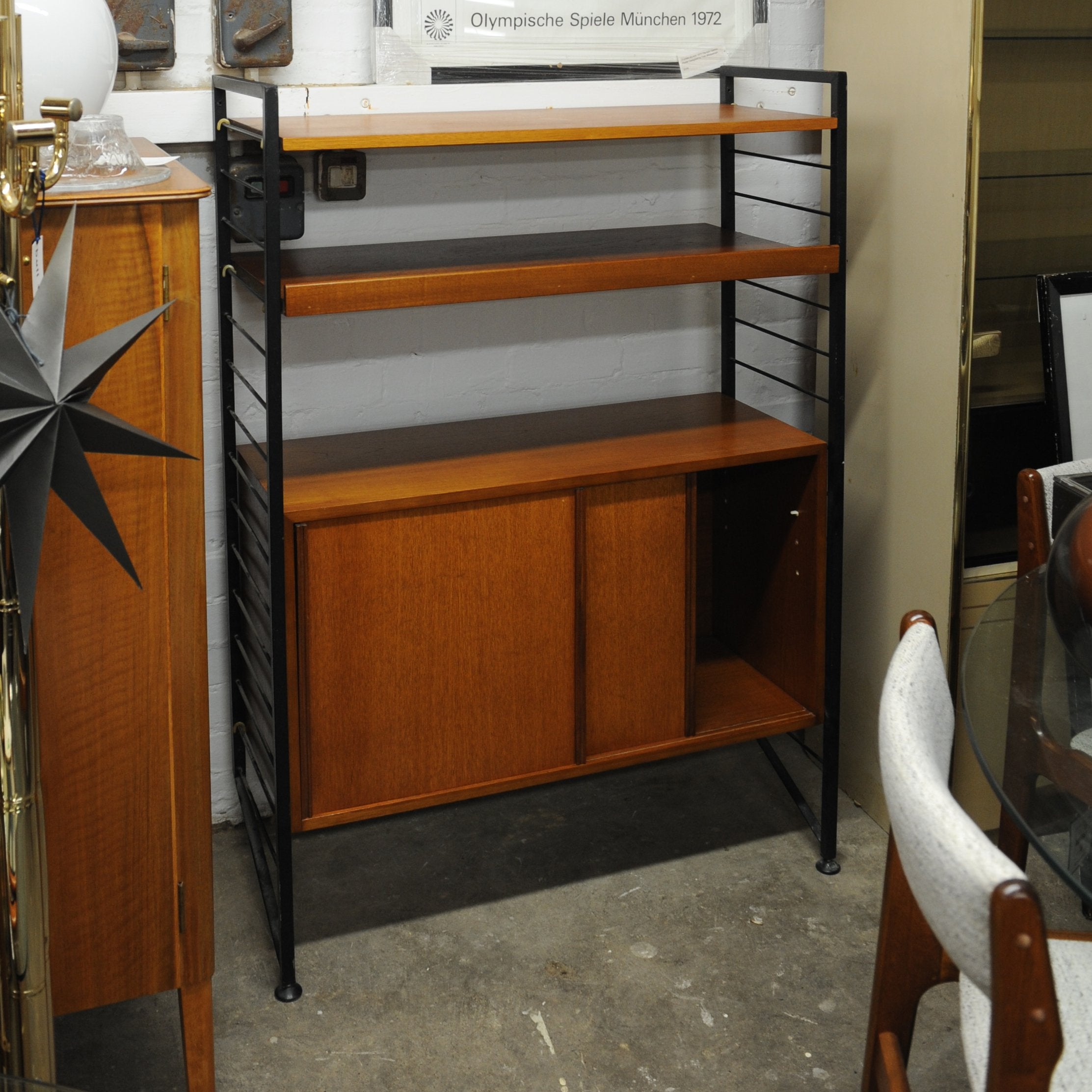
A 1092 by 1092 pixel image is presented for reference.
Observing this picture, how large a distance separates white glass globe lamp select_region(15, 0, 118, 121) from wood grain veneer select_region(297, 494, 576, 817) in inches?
31.5

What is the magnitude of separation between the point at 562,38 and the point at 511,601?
1.16m

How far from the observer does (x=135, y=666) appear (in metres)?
1.86

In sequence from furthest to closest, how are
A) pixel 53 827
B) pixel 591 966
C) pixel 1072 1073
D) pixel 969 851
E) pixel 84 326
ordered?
pixel 591 966 → pixel 53 827 → pixel 84 326 → pixel 1072 1073 → pixel 969 851

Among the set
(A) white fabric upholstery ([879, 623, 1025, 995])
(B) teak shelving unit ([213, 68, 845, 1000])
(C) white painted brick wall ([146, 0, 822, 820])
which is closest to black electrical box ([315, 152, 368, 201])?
(C) white painted brick wall ([146, 0, 822, 820])

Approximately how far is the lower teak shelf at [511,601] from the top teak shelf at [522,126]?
58 centimetres

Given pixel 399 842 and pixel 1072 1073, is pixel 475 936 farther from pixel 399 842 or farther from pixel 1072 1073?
pixel 1072 1073

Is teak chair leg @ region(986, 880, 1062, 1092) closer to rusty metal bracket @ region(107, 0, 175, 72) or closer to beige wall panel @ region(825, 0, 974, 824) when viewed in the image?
beige wall panel @ region(825, 0, 974, 824)

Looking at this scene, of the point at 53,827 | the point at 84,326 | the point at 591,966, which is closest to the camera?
the point at 84,326

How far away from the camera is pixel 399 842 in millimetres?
2879

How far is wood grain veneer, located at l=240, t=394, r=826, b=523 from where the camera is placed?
91.7 inches

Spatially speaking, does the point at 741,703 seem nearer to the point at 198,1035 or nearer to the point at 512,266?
the point at 512,266

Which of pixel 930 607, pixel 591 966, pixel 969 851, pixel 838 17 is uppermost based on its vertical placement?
pixel 838 17

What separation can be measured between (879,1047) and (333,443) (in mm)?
1610

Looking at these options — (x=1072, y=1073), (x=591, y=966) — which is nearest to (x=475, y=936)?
(x=591, y=966)
